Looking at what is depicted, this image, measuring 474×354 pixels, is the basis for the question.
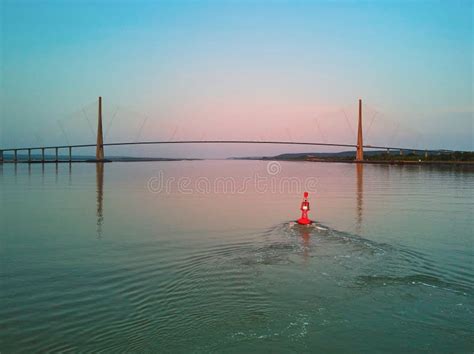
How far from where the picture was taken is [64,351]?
503 centimetres

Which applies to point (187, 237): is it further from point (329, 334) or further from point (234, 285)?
point (329, 334)

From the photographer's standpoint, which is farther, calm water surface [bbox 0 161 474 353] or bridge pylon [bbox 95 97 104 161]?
bridge pylon [bbox 95 97 104 161]

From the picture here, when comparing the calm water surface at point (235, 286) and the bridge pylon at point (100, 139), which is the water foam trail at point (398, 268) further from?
the bridge pylon at point (100, 139)

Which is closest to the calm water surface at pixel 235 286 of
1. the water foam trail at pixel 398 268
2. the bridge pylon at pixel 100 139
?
the water foam trail at pixel 398 268

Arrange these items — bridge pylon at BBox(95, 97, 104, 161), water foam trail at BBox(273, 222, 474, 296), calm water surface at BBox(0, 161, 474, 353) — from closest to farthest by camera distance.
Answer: calm water surface at BBox(0, 161, 474, 353)
water foam trail at BBox(273, 222, 474, 296)
bridge pylon at BBox(95, 97, 104, 161)

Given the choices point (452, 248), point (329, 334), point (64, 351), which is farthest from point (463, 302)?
point (64, 351)

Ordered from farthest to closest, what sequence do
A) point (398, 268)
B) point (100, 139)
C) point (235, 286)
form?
point (100, 139) < point (398, 268) < point (235, 286)

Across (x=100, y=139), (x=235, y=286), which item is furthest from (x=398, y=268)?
(x=100, y=139)

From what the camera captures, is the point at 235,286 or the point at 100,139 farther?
Result: the point at 100,139

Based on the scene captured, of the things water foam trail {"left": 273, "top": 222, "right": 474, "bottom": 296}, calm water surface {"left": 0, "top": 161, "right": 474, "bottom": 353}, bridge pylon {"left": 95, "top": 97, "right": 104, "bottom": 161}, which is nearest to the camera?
calm water surface {"left": 0, "top": 161, "right": 474, "bottom": 353}

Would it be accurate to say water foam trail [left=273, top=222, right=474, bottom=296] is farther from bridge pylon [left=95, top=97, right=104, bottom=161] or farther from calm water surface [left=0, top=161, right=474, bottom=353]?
bridge pylon [left=95, top=97, right=104, bottom=161]

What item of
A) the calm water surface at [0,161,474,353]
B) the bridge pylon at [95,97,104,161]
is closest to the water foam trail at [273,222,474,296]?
the calm water surface at [0,161,474,353]

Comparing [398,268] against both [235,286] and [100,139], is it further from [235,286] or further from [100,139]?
[100,139]

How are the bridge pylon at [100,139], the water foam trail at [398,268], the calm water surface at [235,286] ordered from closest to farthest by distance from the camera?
the calm water surface at [235,286] → the water foam trail at [398,268] → the bridge pylon at [100,139]
